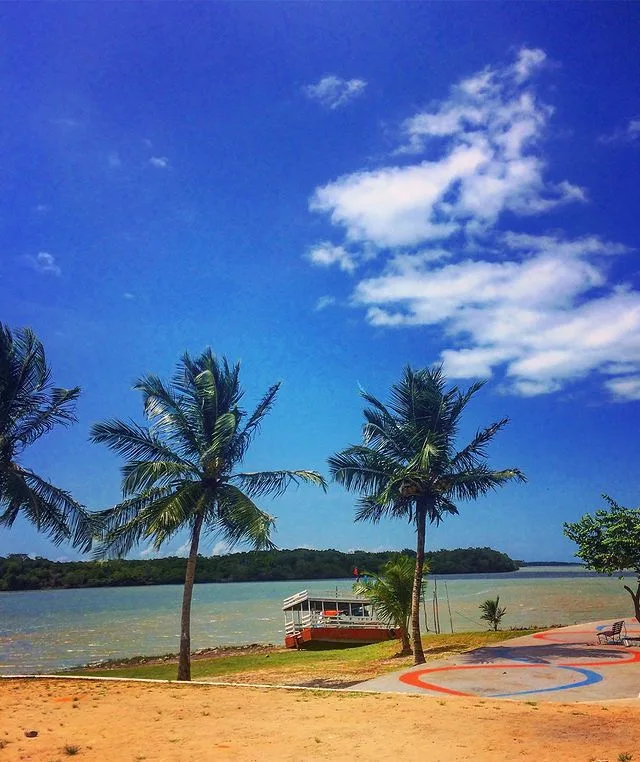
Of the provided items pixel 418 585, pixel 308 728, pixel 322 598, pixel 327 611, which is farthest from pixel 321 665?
pixel 322 598

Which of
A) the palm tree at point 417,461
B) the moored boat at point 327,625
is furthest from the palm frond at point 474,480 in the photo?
the moored boat at point 327,625

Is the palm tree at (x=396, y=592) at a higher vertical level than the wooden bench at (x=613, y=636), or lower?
higher

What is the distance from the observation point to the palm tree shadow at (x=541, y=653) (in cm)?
1652

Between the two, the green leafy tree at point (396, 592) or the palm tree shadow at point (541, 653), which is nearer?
the palm tree shadow at point (541, 653)

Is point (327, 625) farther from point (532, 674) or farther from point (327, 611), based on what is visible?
point (532, 674)

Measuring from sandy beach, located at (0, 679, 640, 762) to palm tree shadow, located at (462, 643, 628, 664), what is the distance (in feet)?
18.9

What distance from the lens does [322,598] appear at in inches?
1369

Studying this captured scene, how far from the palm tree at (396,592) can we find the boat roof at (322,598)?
11.0 meters

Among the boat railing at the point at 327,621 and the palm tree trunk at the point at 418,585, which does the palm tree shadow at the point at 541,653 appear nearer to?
the palm tree trunk at the point at 418,585

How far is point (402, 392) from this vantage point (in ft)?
66.6

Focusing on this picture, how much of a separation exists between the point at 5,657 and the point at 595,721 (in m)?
34.1

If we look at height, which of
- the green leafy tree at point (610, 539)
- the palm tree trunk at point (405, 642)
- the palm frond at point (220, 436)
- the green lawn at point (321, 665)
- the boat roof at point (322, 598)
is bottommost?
the green lawn at point (321, 665)

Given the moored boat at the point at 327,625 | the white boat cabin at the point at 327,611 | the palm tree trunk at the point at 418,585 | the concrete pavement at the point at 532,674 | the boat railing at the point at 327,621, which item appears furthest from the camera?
the white boat cabin at the point at 327,611

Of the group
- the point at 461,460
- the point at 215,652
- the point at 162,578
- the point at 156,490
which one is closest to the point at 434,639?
the point at 461,460
